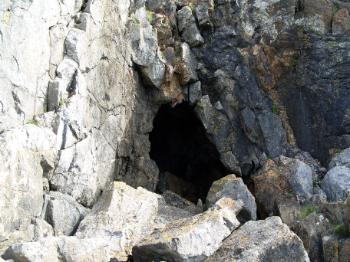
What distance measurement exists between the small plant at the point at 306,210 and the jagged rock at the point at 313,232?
84cm

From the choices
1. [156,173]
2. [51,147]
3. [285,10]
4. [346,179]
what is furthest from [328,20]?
[51,147]

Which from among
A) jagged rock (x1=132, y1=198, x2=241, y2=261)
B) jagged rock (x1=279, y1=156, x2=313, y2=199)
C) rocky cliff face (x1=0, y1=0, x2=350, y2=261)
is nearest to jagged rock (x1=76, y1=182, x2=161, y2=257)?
rocky cliff face (x1=0, y1=0, x2=350, y2=261)

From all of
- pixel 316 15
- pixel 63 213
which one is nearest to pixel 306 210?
pixel 63 213

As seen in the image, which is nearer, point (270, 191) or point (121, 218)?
point (121, 218)

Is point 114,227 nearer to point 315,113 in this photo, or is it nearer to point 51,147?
point 51,147

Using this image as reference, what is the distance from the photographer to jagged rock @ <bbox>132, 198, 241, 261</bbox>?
662 inches

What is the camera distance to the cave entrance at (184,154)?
115ft

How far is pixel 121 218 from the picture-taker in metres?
20.0

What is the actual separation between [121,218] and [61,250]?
4188mm

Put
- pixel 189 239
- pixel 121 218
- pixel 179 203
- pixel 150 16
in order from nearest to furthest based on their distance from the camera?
pixel 189 239, pixel 121 218, pixel 179 203, pixel 150 16

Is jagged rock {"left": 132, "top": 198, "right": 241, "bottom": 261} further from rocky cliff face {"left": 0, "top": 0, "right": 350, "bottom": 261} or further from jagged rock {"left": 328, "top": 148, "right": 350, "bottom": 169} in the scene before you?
jagged rock {"left": 328, "top": 148, "right": 350, "bottom": 169}

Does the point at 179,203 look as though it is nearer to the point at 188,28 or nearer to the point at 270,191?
the point at 270,191

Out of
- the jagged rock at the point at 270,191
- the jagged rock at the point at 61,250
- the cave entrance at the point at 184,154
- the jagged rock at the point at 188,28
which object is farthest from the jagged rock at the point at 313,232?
the jagged rock at the point at 188,28

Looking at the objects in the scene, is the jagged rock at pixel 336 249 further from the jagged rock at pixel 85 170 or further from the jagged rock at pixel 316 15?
the jagged rock at pixel 316 15
